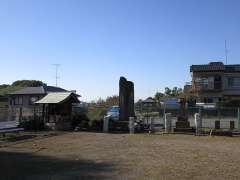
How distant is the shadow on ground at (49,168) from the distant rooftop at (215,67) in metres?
Result: 49.9

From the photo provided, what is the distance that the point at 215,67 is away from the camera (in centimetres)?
6138

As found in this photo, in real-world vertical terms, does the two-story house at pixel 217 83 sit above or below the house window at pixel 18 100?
above

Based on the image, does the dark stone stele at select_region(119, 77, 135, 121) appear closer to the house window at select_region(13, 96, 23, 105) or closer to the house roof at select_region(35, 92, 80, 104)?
the house roof at select_region(35, 92, 80, 104)

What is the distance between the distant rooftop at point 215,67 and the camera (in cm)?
6103

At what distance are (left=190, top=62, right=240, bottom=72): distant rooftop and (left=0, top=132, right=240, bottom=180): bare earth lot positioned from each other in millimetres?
43126

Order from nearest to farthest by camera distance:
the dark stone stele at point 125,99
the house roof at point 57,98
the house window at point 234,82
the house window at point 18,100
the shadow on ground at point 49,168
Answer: the shadow on ground at point 49,168, the house roof at point 57,98, the dark stone stele at point 125,99, the house window at point 234,82, the house window at point 18,100

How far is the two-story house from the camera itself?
61031 millimetres

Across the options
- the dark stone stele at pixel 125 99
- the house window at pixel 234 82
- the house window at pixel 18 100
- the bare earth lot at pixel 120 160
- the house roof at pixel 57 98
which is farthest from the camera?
the house window at pixel 18 100

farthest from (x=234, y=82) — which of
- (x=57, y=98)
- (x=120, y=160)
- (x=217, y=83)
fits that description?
(x=120, y=160)

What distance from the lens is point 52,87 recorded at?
6881 centimetres

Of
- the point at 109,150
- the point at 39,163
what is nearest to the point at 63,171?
the point at 39,163

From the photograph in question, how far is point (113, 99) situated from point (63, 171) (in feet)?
164

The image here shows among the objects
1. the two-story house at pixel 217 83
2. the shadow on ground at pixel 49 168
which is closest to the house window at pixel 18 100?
the two-story house at pixel 217 83

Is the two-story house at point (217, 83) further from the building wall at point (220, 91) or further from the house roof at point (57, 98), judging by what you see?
the house roof at point (57, 98)
